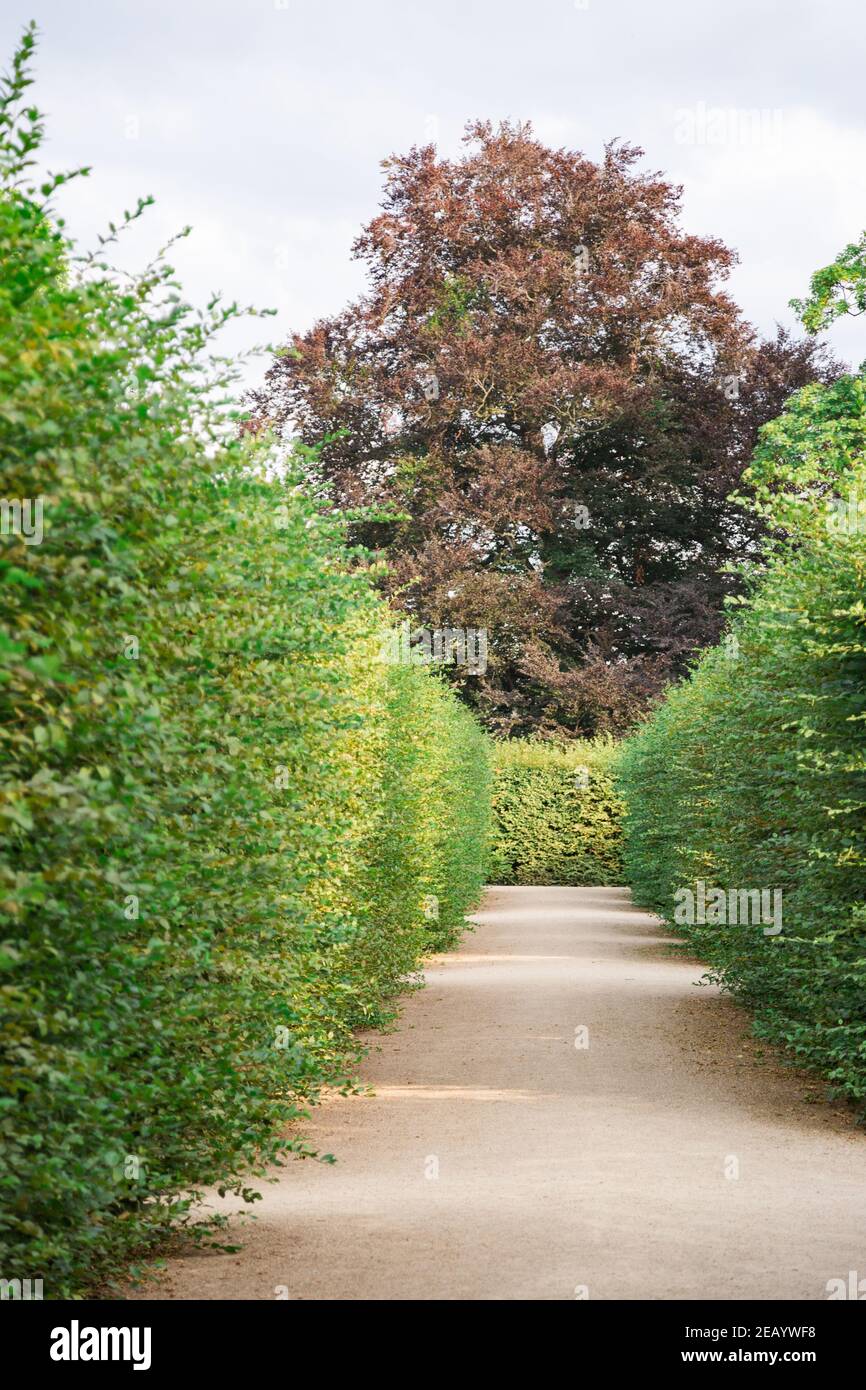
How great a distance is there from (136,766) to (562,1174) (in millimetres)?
4470

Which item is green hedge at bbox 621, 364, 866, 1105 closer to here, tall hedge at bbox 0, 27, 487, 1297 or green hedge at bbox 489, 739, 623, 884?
tall hedge at bbox 0, 27, 487, 1297

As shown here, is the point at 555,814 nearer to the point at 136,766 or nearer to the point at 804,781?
the point at 804,781

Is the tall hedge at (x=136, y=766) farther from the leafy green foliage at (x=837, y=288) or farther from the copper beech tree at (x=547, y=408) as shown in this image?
the copper beech tree at (x=547, y=408)

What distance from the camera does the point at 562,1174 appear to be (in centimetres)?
834

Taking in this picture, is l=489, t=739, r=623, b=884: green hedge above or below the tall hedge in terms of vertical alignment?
below

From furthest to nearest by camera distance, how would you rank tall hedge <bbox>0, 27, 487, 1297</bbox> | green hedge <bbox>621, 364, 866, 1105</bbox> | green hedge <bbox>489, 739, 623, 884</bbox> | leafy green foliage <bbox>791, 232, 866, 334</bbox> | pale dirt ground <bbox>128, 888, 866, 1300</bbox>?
green hedge <bbox>489, 739, 623, 884</bbox> < leafy green foliage <bbox>791, 232, 866, 334</bbox> < green hedge <bbox>621, 364, 866, 1105</bbox> < pale dirt ground <bbox>128, 888, 866, 1300</bbox> < tall hedge <bbox>0, 27, 487, 1297</bbox>

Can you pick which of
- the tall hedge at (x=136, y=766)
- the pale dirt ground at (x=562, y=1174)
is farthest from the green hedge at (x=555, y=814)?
the tall hedge at (x=136, y=766)

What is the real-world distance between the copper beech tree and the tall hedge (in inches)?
1127

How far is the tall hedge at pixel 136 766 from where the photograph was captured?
13.9 feet

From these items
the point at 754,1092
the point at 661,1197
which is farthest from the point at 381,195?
the point at 661,1197

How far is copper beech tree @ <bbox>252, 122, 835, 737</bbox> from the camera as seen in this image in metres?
37.8

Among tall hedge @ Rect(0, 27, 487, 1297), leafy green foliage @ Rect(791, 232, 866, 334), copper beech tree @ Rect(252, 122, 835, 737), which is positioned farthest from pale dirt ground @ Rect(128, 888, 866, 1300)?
copper beech tree @ Rect(252, 122, 835, 737)

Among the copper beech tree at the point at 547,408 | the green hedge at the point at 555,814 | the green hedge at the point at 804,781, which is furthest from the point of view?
the copper beech tree at the point at 547,408

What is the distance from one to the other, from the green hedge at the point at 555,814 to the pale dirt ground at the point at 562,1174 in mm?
19852
